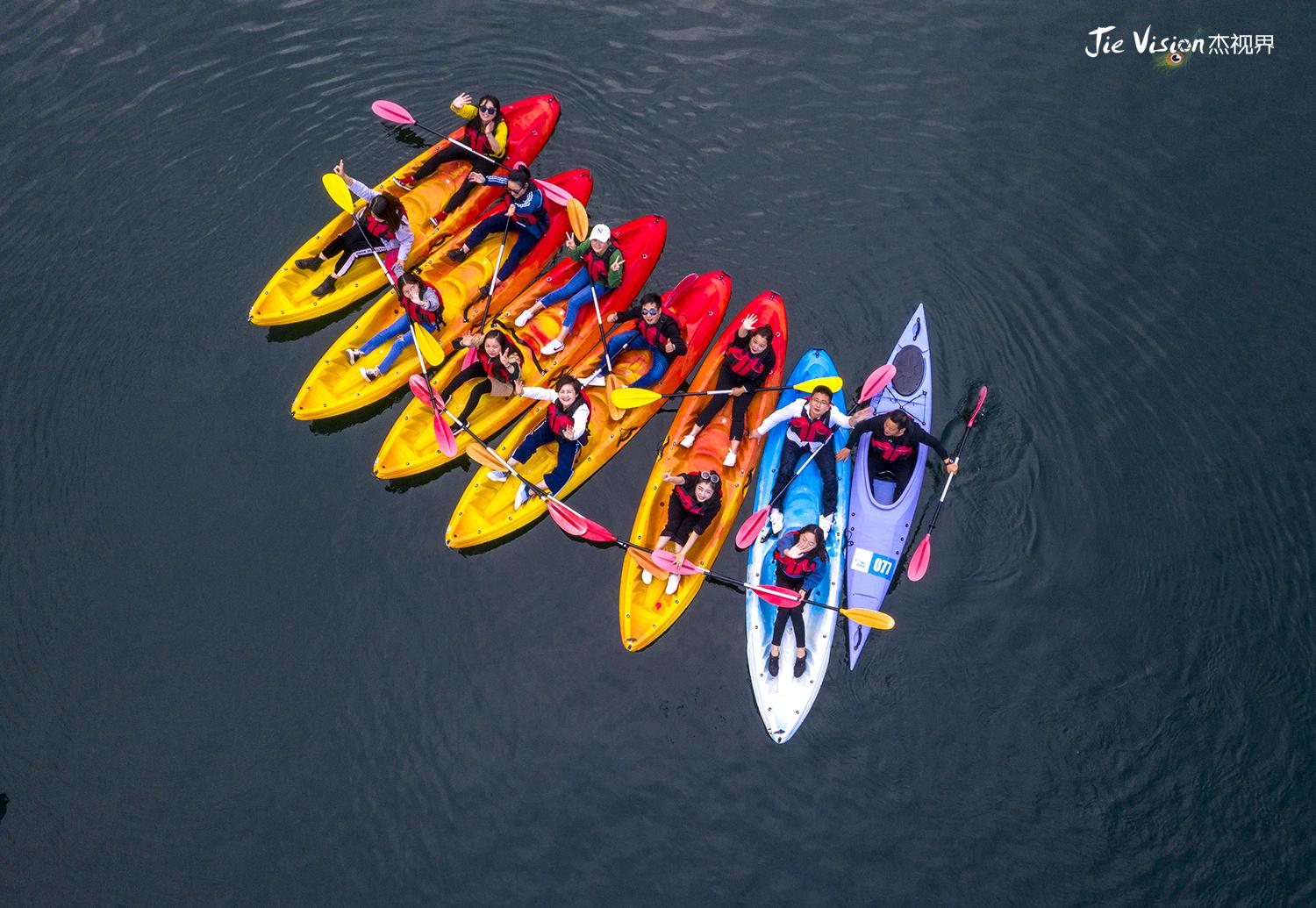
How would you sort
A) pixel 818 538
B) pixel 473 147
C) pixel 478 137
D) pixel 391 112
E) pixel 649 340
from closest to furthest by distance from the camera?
pixel 818 538
pixel 649 340
pixel 478 137
pixel 473 147
pixel 391 112

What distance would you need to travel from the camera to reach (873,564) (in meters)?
10.5

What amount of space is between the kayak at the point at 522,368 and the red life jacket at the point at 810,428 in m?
2.92

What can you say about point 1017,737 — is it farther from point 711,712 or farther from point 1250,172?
point 1250,172

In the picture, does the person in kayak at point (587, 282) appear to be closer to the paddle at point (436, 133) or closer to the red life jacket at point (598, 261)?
the red life jacket at point (598, 261)

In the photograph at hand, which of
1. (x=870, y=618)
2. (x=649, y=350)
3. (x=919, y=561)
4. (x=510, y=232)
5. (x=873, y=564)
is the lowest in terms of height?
(x=870, y=618)

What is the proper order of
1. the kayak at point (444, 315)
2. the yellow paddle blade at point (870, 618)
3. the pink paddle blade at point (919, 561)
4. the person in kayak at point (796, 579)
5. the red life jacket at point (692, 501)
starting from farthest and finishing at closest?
the kayak at point (444, 315)
the red life jacket at point (692, 501)
the pink paddle blade at point (919, 561)
the person in kayak at point (796, 579)
the yellow paddle blade at point (870, 618)

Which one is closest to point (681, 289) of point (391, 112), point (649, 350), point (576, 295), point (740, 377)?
point (649, 350)

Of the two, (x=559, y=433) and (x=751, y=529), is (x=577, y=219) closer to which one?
(x=559, y=433)

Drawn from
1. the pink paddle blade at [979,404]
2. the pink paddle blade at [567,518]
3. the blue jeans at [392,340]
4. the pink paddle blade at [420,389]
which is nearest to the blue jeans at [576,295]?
the blue jeans at [392,340]

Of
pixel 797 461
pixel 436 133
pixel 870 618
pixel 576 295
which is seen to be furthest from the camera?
pixel 436 133

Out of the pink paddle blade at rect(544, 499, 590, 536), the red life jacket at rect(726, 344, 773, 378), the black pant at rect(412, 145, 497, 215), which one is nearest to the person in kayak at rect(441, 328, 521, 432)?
the pink paddle blade at rect(544, 499, 590, 536)

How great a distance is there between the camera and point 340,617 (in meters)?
10.8

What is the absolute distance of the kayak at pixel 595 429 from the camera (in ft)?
36.4

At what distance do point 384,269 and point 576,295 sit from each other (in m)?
2.46
